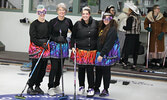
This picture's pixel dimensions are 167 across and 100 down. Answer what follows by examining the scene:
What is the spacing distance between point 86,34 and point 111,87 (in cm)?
140

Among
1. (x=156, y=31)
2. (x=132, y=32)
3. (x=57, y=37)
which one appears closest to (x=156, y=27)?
(x=156, y=31)

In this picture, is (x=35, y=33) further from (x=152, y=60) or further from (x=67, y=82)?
(x=152, y=60)

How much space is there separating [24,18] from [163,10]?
3.93 meters

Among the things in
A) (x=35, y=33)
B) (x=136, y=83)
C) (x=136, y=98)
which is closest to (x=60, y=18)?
(x=35, y=33)

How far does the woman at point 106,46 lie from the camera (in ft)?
17.0

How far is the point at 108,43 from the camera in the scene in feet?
17.0

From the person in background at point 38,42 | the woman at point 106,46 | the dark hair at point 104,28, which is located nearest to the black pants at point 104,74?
the woman at point 106,46

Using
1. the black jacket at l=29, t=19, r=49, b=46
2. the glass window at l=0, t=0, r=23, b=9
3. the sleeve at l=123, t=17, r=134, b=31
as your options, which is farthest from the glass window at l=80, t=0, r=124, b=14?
the black jacket at l=29, t=19, r=49, b=46

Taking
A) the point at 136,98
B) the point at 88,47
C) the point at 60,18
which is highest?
the point at 60,18

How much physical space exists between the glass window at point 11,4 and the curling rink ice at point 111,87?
3031 millimetres

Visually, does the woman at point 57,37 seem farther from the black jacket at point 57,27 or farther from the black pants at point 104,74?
the black pants at point 104,74

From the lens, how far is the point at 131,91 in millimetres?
5984

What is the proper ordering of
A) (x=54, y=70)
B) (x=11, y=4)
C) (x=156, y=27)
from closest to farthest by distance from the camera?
(x=54, y=70), (x=156, y=27), (x=11, y=4)

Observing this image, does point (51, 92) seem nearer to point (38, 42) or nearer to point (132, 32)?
point (38, 42)
